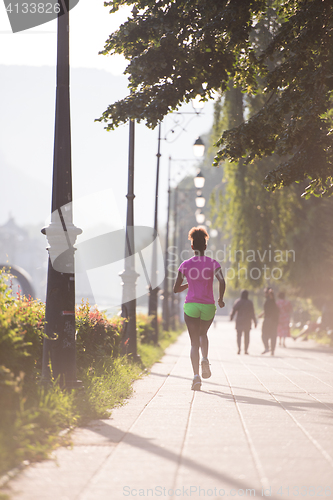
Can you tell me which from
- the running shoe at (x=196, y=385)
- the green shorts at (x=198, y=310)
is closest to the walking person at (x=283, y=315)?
the running shoe at (x=196, y=385)

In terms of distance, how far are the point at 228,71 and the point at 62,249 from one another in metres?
4.70

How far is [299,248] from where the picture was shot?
22312 millimetres

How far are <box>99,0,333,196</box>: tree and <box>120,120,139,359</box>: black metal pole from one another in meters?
2.77

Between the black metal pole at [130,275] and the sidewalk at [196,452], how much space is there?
410cm

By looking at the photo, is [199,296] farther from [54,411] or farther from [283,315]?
[283,315]

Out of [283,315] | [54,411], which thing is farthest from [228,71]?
[283,315]

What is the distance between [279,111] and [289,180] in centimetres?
111

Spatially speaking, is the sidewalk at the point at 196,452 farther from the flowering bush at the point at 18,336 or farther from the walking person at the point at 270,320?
the walking person at the point at 270,320

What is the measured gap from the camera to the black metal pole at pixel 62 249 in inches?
264

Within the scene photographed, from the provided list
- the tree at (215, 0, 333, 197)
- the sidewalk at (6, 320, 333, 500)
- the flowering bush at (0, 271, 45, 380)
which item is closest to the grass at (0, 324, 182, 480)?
the sidewalk at (6, 320, 333, 500)

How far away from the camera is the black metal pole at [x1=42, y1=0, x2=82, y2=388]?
6.70m

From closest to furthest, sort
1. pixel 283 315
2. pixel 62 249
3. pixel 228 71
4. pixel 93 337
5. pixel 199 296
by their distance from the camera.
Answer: pixel 62 249
pixel 199 296
pixel 93 337
pixel 228 71
pixel 283 315

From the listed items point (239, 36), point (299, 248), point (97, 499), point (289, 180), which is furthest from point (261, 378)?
point (299, 248)

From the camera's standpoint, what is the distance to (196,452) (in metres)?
4.52
